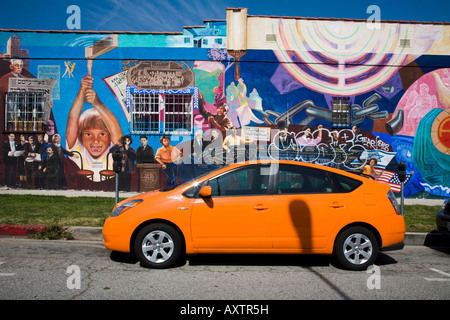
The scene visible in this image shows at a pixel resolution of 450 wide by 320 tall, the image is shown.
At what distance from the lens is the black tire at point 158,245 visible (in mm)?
5363

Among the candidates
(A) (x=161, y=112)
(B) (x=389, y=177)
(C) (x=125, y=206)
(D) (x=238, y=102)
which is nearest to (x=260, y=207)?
(C) (x=125, y=206)

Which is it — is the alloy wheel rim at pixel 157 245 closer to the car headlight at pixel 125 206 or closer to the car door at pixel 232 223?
the car door at pixel 232 223

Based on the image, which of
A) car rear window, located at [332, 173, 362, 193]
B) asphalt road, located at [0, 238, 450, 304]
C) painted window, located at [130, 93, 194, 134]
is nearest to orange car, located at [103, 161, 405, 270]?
car rear window, located at [332, 173, 362, 193]

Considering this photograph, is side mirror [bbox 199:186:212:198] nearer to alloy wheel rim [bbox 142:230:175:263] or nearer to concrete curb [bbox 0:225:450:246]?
alloy wheel rim [bbox 142:230:175:263]

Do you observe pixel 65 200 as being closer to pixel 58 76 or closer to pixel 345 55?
pixel 58 76

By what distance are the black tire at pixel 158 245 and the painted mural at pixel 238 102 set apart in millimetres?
7933

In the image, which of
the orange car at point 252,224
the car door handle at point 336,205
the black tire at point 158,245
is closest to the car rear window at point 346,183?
the orange car at point 252,224

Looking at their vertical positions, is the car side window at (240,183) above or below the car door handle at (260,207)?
above

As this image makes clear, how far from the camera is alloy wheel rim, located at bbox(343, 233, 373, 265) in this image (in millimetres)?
5445

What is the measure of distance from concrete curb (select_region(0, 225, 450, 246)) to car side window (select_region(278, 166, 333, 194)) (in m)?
3.12

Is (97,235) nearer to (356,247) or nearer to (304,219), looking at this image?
(304,219)

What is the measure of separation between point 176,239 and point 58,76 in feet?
34.7

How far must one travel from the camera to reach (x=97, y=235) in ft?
24.9

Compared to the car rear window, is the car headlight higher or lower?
lower
